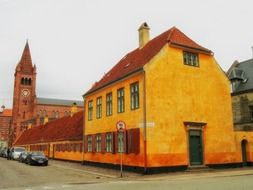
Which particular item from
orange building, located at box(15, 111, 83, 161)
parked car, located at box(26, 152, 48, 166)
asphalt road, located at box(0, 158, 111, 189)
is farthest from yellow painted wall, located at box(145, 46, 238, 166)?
parked car, located at box(26, 152, 48, 166)

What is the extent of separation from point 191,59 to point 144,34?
627 centimetres

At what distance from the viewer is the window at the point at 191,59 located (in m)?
24.1

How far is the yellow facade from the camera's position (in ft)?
70.0

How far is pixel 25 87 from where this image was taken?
11131 centimetres

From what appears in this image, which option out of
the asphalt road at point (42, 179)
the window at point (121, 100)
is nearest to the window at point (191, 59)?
the window at point (121, 100)

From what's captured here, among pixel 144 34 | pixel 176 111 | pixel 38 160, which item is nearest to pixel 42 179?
pixel 176 111

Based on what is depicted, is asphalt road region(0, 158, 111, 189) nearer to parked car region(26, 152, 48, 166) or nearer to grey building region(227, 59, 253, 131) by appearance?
parked car region(26, 152, 48, 166)

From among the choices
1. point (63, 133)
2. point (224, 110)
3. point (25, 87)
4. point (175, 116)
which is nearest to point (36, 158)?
point (63, 133)

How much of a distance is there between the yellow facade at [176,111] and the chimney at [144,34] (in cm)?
531

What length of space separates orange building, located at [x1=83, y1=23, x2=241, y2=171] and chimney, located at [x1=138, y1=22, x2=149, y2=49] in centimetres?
225

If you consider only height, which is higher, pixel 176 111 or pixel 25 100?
pixel 25 100

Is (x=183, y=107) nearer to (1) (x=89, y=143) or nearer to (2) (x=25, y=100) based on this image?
(1) (x=89, y=143)

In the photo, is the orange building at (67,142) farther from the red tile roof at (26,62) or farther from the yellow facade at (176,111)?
the red tile roof at (26,62)

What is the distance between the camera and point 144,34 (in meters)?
28.9
